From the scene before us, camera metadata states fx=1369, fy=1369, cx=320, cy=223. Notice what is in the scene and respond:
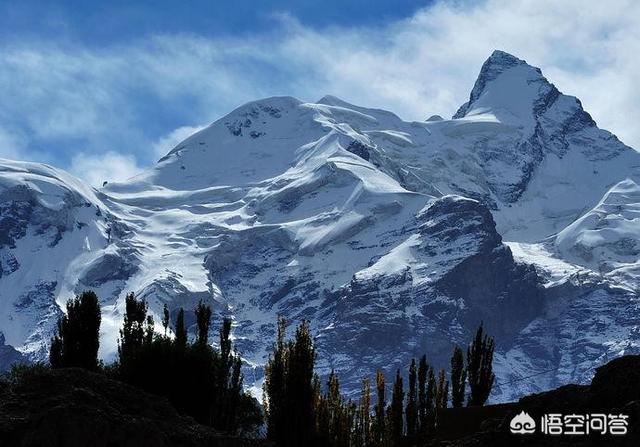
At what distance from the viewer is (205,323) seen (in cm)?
5447

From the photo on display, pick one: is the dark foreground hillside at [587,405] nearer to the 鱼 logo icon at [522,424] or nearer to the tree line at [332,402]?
the 鱼 logo icon at [522,424]

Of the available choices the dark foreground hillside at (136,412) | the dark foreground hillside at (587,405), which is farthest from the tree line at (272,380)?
the dark foreground hillside at (587,405)

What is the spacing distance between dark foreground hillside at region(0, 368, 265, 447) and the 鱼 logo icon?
5424 millimetres

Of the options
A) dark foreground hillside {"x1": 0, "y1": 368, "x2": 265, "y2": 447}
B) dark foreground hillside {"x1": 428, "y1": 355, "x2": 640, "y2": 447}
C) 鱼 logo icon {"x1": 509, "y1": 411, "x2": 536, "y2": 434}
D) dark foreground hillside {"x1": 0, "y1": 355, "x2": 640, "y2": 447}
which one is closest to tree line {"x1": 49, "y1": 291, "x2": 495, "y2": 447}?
dark foreground hillside {"x1": 0, "y1": 368, "x2": 265, "y2": 447}

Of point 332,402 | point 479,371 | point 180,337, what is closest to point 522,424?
point 332,402

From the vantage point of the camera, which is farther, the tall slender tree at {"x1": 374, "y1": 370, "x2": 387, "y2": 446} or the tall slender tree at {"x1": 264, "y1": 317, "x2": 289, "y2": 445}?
the tall slender tree at {"x1": 374, "y1": 370, "x2": 387, "y2": 446}

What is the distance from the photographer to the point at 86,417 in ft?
72.2

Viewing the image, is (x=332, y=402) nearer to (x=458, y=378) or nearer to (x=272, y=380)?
(x=272, y=380)

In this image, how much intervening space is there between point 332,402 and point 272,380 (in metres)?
7.41

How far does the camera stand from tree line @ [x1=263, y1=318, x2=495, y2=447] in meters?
41.8

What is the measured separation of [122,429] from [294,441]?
19.5 metres

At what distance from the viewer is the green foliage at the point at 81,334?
1859 inches

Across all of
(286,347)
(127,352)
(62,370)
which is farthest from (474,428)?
(127,352)

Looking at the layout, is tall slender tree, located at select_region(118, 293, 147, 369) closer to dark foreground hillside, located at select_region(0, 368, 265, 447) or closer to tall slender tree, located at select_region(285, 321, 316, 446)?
tall slender tree, located at select_region(285, 321, 316, 446)
